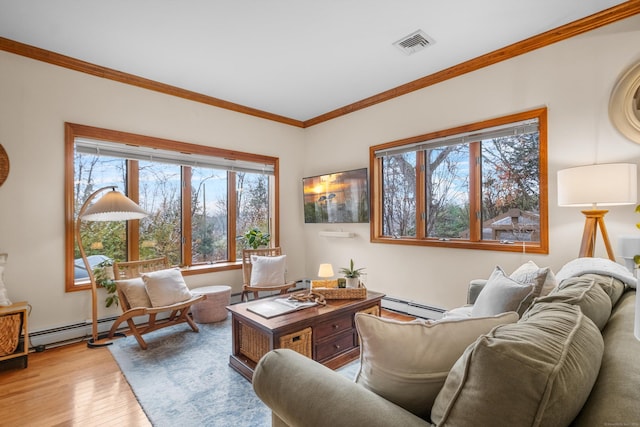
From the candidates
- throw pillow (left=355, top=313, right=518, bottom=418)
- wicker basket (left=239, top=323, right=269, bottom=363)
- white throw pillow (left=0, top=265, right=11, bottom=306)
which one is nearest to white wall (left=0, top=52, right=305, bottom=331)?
white throw pillow (left=0, top=265, right=11, bottom=306)

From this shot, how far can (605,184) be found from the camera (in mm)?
2131

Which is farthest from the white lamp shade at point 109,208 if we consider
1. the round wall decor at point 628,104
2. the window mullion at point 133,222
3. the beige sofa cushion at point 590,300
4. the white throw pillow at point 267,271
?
the round wall decor at point 628,104

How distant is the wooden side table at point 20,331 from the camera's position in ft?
8.23

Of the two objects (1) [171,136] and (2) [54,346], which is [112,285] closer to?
(2) [54,346]

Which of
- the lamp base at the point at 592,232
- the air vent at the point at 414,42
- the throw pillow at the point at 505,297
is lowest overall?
the throw pillow at the point at 505,297

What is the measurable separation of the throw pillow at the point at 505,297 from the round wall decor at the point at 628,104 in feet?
5.51

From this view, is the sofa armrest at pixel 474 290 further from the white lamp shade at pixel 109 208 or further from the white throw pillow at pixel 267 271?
the white lamp shade at pixel 109 208

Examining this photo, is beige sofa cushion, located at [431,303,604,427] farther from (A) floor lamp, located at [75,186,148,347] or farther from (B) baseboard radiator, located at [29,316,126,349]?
(B) baseboard radiator, located at [29,316,126,349]

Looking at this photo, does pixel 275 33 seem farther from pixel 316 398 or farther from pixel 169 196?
pixel 316 398

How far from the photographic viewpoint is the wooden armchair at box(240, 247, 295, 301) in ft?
12.9

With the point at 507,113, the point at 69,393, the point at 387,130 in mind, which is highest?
the point at 387,130

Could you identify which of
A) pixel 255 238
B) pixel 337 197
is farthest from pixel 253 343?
pixel 337 197

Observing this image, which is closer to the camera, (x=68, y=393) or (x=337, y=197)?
(x=68, y=393)

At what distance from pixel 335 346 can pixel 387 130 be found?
2.72m
